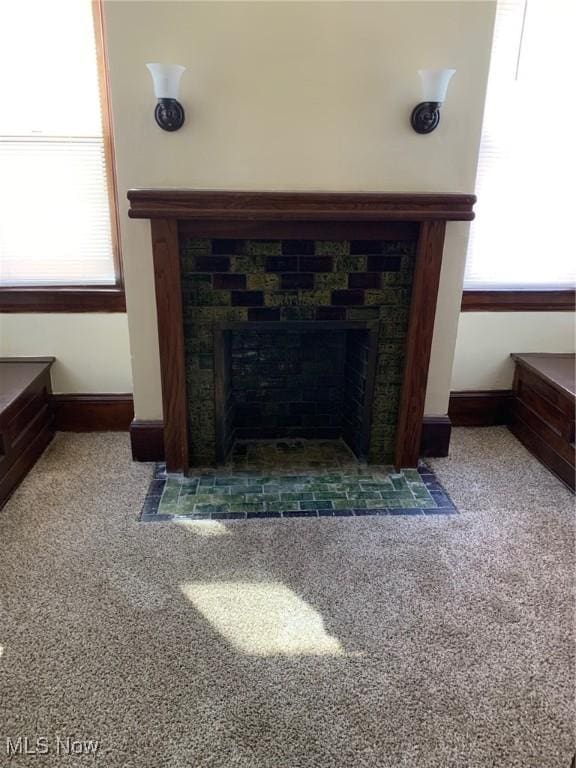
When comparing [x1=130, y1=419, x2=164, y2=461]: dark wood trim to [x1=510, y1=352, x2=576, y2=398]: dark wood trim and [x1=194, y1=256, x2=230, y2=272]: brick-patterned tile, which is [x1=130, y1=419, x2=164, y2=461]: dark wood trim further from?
[x1=510, y1=352, x2=576, y2=398]: dark wood trim

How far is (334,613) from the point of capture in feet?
6.10

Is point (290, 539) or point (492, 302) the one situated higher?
point (492, 302)

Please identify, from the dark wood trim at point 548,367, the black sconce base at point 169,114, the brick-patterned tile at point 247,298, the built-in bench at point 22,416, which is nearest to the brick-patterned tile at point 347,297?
the brick-patterned tile at point 247,298

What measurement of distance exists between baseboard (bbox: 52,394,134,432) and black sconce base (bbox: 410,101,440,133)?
197 cm

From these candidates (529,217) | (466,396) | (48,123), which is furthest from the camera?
(466,396)

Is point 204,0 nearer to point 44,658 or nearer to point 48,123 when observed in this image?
point 48,123

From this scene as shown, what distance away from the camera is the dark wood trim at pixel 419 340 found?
7.88 feet

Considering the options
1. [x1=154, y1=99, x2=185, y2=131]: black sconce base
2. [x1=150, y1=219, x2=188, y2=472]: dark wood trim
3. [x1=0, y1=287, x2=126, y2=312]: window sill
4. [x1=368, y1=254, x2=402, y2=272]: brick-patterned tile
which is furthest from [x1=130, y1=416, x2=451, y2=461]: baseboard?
[x1=154, y1=99, x2=185, y2=131]: black sconce base

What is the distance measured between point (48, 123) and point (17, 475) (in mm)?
1687

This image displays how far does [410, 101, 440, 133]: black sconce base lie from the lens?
7.32 ft

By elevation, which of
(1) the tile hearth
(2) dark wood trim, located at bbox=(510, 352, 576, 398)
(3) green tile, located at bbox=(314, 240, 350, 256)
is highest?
(3) green tile, located at bbox=(314, 240, 350, 256)

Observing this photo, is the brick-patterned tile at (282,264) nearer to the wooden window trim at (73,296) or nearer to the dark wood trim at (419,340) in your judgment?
the dark wood trim at (419,340)

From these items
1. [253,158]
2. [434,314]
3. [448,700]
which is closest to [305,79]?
[253,158]

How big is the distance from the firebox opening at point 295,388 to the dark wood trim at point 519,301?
772 millimetres
